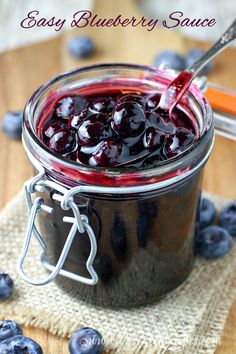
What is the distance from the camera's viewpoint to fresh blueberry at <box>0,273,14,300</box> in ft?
3.71

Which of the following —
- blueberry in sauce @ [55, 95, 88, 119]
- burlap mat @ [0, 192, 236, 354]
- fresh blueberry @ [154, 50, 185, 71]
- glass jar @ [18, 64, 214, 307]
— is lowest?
burlap mat @ [0, 192, 236, 354]

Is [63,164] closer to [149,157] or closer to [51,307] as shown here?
[149,157]

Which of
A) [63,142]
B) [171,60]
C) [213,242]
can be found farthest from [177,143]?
[171,60]

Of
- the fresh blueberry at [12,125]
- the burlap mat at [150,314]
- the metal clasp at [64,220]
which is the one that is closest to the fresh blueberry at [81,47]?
the fresh blueberry at [12,125]

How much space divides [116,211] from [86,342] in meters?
0.22

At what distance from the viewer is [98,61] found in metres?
1.76

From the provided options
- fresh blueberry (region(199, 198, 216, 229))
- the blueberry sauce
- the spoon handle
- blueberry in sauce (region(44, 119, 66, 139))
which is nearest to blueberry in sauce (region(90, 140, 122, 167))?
the blueberry sauce

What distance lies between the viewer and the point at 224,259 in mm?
1220

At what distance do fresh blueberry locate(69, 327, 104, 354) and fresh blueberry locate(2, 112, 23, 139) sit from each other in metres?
0.58

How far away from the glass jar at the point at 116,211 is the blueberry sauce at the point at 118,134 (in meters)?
0.03

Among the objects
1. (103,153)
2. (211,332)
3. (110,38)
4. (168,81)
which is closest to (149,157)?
(103,153)

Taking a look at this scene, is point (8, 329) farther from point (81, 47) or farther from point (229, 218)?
point (81, 47)

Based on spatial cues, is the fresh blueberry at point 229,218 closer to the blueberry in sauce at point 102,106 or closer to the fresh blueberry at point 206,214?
the fresh blueberry at point 206,214

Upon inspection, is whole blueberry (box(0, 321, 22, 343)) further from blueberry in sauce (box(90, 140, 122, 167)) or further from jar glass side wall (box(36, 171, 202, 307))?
blueberry in sauce (box(90, 140, 122, 167))
